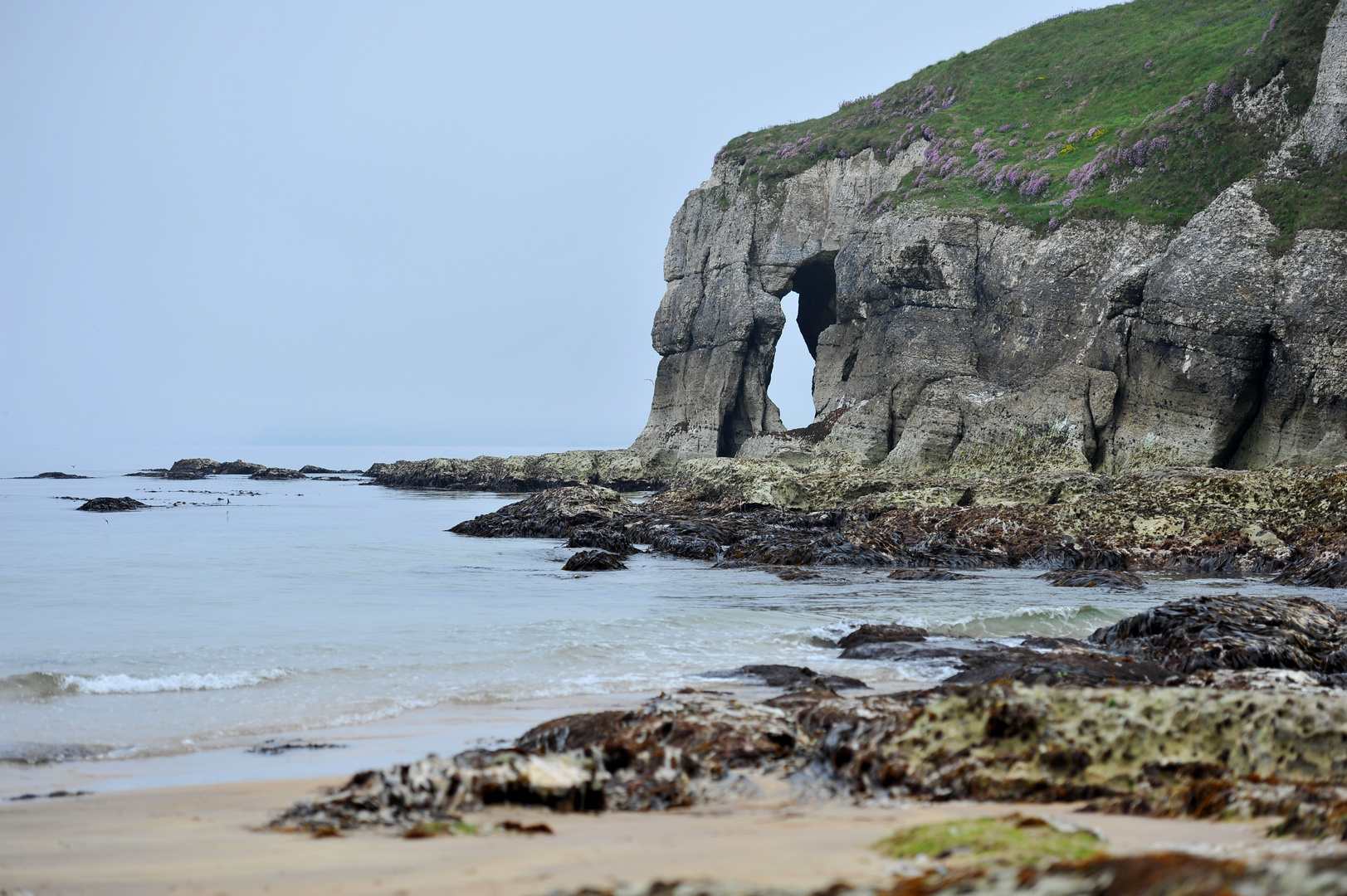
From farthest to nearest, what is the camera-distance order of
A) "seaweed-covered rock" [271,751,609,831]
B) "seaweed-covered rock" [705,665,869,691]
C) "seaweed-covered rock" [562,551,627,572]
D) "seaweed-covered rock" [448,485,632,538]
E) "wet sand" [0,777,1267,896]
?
"seaweed-covered rock" [448,485,632,538]
"seaweed-covered rock" [562,551,627,572]
"seaweed-covered rock" [705,665,869,691]
"seaweed-covered rock" [271,751,609,831]
"wet sand" [0,777,1267,896]

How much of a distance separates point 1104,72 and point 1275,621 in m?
34.1

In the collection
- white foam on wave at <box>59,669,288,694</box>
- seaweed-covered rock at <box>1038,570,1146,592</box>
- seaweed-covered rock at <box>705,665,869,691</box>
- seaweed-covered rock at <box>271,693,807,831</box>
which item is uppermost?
seaweed-covered rock at <box>271,693,807,831</box>

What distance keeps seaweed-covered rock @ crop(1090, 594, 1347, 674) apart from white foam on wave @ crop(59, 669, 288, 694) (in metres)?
7.35

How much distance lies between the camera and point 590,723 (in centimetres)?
497

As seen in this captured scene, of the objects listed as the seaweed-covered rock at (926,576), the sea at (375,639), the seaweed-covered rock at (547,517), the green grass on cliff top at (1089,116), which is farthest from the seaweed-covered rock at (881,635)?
the green grass on cliff top at (1089,116)

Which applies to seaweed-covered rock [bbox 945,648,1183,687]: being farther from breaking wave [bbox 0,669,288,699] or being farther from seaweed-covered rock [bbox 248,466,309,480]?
seaweed-covered rock [bbox 248,466,309,480]

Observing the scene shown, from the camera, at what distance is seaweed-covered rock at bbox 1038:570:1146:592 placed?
1287 centimetres

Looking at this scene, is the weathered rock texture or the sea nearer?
the sea

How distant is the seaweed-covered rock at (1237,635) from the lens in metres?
7.09

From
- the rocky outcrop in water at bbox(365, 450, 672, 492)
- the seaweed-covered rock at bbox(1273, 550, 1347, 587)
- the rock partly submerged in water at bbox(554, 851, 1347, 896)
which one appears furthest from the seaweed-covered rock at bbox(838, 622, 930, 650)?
the rocky outcrop in water at bbox(365, 450, 672, 492)

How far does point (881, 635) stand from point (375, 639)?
5053mm

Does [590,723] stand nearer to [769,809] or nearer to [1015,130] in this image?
[769,809]

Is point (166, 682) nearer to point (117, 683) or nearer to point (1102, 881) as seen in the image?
point (117, 683)

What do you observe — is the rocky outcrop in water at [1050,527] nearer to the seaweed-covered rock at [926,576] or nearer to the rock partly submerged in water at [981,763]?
the seaweed-covered rock at [926,576]
